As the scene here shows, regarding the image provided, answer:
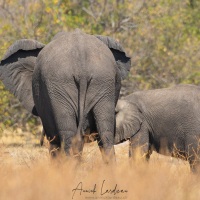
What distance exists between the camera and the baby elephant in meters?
10.1

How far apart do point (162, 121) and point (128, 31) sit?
662 centimetres

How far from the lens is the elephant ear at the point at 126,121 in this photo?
10008mm

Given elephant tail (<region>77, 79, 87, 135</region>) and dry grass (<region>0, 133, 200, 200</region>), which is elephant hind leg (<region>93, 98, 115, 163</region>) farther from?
dry grass (<region>0, 133, 200, 200</region>)

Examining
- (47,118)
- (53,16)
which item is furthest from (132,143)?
(53,16)

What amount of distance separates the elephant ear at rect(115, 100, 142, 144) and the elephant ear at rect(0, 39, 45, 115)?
177 centimetres

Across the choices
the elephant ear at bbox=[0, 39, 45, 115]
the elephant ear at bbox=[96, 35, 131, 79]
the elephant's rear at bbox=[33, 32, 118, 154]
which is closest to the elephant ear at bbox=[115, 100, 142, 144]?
the elephant ear at bbox=[96, 35, 131, 79]

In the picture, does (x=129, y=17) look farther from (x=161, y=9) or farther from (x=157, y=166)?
(x=157, y=166)

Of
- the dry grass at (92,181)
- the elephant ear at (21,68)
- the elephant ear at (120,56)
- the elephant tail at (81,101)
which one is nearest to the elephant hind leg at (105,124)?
the elephant tail at (81,101)

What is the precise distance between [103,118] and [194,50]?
9.63 meters

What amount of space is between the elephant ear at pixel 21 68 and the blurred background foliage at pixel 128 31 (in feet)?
20.5

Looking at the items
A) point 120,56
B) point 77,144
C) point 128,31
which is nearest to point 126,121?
point 120,56

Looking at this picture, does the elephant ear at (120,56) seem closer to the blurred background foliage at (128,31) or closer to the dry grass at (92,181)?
the dry grass at (92,181)

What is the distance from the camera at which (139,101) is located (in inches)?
425

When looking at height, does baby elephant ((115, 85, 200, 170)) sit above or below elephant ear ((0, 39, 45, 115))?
below
